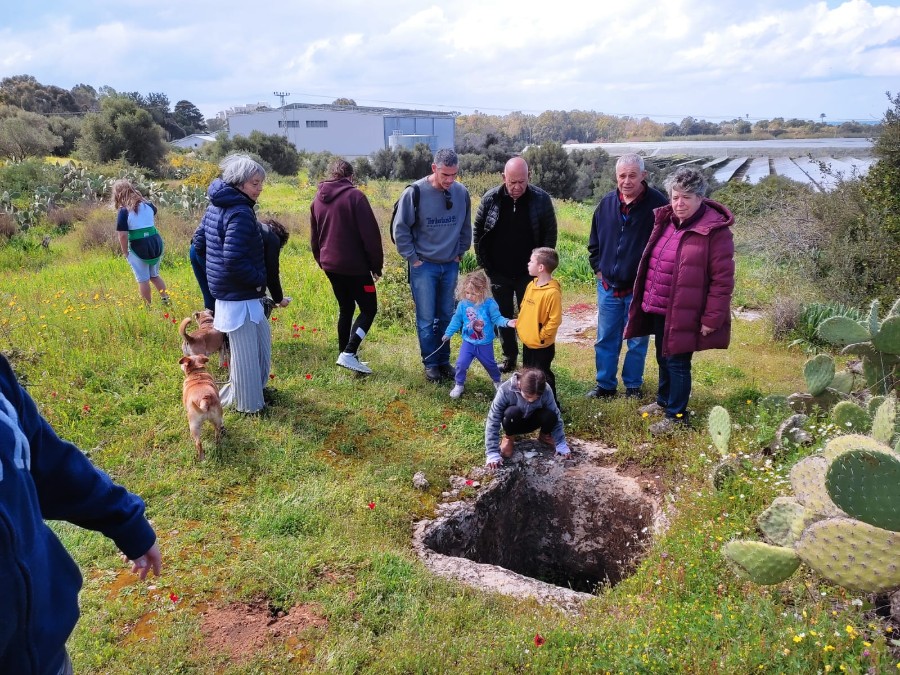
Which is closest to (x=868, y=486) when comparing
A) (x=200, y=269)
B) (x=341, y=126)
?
(x=200, y=269)

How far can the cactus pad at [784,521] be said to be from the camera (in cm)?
308

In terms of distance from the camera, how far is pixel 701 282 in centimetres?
466

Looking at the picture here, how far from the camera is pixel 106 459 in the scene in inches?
181

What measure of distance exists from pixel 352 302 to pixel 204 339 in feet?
4.74

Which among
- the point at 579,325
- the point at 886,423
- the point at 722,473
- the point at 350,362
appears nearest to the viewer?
the point at 886,423

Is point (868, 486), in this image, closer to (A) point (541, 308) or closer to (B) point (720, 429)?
(B) point (720, 429)

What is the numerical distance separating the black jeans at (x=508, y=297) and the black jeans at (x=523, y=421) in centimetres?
141

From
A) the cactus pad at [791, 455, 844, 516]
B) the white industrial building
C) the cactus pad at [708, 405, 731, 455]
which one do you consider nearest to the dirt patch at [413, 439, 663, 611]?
the cactus pad at [708, 405, 731, 455]

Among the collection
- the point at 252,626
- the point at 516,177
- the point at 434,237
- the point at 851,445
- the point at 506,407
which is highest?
the point at 516,177

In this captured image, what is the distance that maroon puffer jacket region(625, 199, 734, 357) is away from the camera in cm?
457

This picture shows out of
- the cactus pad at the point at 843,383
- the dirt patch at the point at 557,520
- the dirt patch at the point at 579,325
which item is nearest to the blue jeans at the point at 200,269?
the dirt patch at the point at 557,520

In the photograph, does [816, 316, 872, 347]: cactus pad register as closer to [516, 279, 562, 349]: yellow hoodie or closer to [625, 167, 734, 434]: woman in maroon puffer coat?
[625, 167, 734, 434]: woman in maroon puffer coat

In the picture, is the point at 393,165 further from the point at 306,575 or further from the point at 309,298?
the point at 306,575

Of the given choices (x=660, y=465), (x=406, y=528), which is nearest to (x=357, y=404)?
(x=406, y=528)
